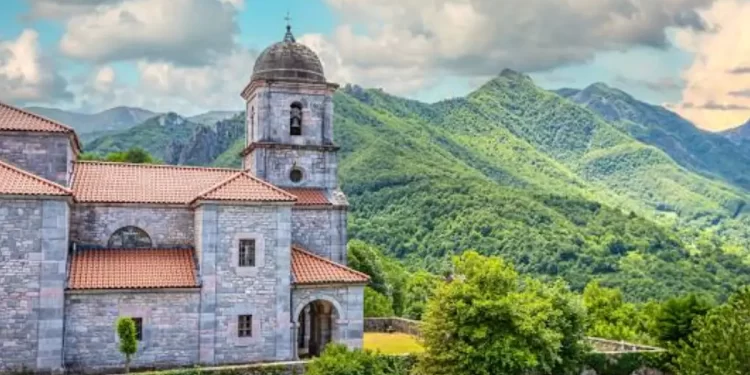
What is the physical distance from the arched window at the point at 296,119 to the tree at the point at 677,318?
1799cm

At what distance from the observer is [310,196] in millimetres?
31203

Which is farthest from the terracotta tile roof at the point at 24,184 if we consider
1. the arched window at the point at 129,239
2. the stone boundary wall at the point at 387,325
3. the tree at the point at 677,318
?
the tree at the point at 677,318

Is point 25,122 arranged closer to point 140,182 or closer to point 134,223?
point 140,182

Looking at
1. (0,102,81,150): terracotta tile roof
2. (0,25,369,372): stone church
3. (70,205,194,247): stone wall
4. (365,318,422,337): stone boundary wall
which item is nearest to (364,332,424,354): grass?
(365,318,422,337): stone boundary wall

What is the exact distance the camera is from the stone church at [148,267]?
947 inches

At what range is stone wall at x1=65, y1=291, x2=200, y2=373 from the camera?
24.7 meters

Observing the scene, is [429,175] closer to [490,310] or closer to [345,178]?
→ [345,178]

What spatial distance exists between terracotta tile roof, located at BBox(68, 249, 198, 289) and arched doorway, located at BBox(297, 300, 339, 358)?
5.11 metres

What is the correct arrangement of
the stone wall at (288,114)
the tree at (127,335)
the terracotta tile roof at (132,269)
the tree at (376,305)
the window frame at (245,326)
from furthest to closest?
the tree at (376,305), the stone wall at (288,114), the window frame at (245,326), the terracotta tile roof at (132,269), the tree at (127,335)

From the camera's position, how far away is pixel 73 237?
2644 cm

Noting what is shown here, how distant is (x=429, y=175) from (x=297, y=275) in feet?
292

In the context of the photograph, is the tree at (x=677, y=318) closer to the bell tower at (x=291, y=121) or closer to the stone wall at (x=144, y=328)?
the bell tower at (x=291, y=121)

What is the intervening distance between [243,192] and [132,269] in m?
4.60

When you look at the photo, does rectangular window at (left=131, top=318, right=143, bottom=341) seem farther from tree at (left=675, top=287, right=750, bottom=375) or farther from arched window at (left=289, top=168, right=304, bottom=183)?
tree at (left=675, top=287, right=750, bottom=375)
